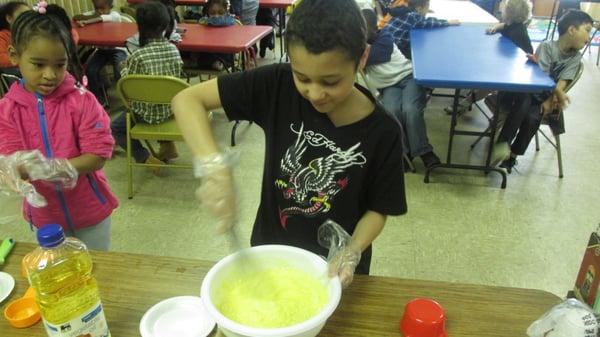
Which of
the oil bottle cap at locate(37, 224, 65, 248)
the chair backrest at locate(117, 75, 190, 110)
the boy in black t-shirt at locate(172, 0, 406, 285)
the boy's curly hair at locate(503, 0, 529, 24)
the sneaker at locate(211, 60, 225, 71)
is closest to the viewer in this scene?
the oil bottle cap at locate(37, 224, 65, 248)

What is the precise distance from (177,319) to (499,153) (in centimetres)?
289

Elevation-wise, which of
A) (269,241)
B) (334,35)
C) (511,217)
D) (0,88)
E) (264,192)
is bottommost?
(511,217)

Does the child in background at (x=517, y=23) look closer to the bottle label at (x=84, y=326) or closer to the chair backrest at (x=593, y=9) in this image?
the bottle label at (x=84, y=326)

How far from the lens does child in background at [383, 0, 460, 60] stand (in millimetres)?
3729

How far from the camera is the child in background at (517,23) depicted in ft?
11.8

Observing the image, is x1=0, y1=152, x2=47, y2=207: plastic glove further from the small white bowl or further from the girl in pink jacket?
the small white bowl

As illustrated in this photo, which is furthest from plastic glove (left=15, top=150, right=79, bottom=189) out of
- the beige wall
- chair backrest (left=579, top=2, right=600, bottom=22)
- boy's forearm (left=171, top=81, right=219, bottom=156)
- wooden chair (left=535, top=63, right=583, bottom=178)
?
chair backrest (left=579, top=2, right=600, bottom=22)

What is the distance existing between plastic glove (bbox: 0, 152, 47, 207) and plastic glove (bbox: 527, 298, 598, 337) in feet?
3.64

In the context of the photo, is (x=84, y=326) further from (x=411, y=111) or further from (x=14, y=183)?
(x=411, y=111)

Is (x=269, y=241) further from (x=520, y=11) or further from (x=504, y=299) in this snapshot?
(x=520, y=11)

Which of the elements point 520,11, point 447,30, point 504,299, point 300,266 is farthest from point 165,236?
point 520,11

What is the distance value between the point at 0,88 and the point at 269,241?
3.32m

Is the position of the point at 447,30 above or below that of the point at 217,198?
below

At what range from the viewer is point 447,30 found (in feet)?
12.6
